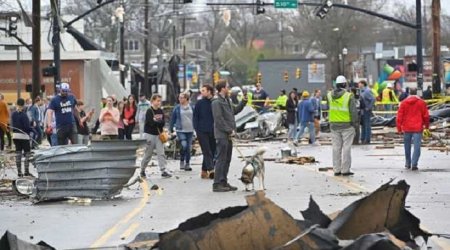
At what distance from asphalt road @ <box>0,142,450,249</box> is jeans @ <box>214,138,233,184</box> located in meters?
0.35

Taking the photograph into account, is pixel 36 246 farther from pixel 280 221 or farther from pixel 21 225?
pixel 21 225

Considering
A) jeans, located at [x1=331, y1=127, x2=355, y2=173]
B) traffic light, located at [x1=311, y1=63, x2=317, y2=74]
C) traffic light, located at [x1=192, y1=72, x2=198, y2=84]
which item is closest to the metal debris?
jeans, located at [x1=331, y1=127, x2=355, y2=173]

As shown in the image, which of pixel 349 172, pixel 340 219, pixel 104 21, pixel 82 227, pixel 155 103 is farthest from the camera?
pixel 104 21

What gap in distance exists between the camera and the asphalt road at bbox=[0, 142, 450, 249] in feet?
39.0

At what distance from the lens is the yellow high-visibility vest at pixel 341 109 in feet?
62.0

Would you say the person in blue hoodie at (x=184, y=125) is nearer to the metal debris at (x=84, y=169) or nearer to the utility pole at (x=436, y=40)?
the metal debris at (x=84, y=169)

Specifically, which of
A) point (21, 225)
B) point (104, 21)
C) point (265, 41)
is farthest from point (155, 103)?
point (265, 41)

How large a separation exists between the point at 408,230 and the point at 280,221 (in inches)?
61.5

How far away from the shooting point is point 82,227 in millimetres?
12469

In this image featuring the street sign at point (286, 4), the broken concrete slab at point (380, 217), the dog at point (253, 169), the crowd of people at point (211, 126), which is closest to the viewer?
the broken concrete slab at point (380, 217)

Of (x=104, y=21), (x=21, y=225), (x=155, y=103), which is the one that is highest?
(x=104, y=21)

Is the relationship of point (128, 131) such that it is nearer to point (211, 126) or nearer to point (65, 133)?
point (65, 133)

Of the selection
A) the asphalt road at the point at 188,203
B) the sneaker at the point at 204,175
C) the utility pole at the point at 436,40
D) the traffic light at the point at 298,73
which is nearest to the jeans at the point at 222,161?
Result: the asphalt road at the point at 188,203

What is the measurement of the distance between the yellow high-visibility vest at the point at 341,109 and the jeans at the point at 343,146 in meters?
0.22
